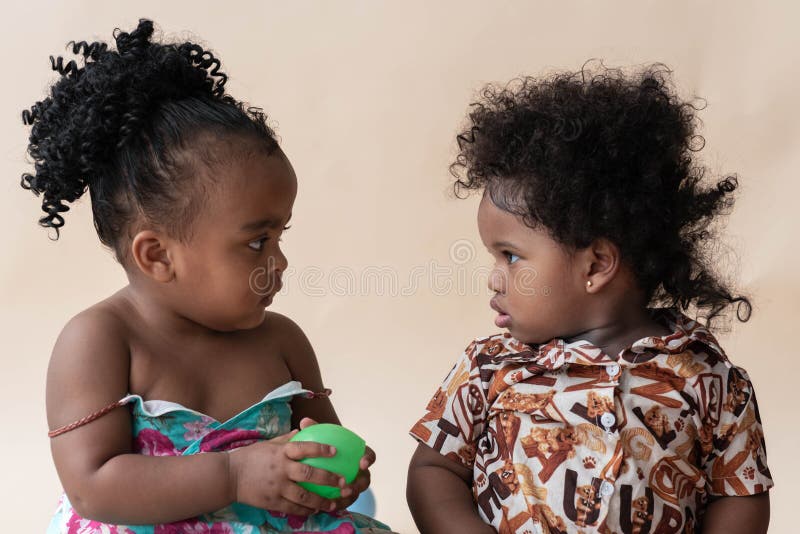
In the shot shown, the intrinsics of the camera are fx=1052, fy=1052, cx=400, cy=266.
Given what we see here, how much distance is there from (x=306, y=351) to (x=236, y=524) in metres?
0.38

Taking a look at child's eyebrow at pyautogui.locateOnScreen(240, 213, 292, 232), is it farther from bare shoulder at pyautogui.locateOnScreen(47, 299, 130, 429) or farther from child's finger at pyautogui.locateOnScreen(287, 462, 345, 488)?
child's finger at pyautogui.locateOnScreen(287, 462, 345, 488)

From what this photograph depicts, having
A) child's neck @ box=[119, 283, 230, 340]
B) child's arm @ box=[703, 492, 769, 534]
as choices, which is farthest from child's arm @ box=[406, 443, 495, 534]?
child's neck @ box=[119, 283, 230, 340]

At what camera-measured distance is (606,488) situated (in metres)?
1.64

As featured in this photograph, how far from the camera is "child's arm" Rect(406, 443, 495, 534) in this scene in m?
1.74

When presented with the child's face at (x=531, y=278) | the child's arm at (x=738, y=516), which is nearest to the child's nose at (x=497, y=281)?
the child's face at (x=531, y=278)

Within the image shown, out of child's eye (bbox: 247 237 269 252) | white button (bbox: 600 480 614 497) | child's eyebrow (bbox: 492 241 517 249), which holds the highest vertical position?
child's eye (bbox: 247 237 269 252)

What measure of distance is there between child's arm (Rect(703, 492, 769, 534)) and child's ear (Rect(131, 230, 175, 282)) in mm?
960

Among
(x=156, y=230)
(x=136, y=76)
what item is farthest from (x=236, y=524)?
(x=136, y=76)

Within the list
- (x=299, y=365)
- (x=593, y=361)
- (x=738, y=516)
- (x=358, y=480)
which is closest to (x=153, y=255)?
(x=299, y=365)

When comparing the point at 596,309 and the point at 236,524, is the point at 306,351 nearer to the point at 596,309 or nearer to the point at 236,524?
the point at 236,524

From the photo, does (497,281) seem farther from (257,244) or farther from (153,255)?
(153,255)

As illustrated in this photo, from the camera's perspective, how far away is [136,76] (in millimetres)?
1669

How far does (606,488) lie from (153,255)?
799 millimetres

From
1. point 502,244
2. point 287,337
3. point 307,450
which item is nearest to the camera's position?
point 307,450
